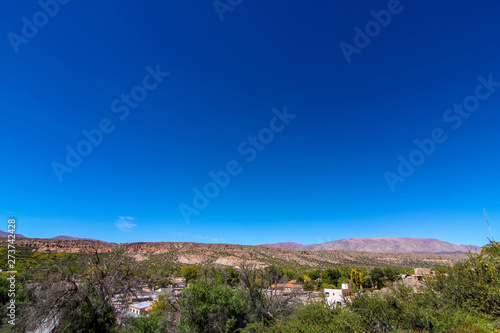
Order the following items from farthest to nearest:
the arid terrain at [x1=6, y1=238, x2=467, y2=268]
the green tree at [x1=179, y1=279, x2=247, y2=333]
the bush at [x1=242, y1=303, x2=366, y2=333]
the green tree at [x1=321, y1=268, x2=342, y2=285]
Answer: the arid terrain at [x1=6, y1=238, x2=467, y2=268] < the green tree at [x1=321, y1=268, x2=342, y2=285] < the green tree at [x1=179, y1=279, x2=247, y2=333] < the bush at [x1=242, y1=303, x2=366, y2=333]

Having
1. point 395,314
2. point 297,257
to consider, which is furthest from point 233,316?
point 297,257

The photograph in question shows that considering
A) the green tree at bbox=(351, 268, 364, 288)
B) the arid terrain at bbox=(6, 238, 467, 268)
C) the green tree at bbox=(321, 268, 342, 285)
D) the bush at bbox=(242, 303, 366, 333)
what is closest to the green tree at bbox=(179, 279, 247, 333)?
the bush at bbox=(242, 303, 366, 333)

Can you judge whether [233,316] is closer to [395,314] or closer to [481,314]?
[395,314]

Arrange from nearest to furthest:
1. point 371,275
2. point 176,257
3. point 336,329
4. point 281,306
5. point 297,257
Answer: point 336,329 < point 281,306 < point 371,275 < point 176,257 < point 297,257

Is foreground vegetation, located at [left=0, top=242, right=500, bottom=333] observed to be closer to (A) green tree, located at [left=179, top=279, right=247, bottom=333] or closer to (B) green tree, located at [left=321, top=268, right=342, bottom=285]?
(A) green tree, located at [left=179, top=279, right=247, bottom=333]

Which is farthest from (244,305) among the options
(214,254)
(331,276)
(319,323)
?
(214,254)

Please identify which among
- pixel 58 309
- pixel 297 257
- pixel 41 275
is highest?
pixel 41 275

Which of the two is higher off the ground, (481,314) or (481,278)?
(481,278)

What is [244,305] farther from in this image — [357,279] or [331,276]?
[331,276]
